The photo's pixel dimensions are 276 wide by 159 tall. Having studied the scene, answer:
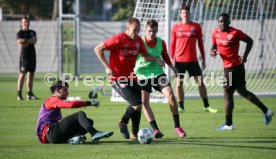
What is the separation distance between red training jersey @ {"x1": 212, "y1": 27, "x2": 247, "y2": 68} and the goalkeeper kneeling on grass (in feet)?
10.6

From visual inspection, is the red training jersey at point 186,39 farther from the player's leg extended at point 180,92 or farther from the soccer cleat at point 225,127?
the soccer cleat at point 225,127

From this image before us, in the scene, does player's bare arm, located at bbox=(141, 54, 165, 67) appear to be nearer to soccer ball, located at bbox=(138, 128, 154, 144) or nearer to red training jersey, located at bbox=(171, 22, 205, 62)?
soccer ball, located at bbox=(138, 128, 154, 144)

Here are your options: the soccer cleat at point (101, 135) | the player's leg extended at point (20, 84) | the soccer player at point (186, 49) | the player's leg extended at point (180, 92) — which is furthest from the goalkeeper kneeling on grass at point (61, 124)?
the player's leg extended at point (20, 84)

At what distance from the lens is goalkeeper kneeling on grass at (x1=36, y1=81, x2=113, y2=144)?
9.89 m

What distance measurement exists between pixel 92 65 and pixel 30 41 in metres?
12.6

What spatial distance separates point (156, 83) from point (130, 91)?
2.71ft

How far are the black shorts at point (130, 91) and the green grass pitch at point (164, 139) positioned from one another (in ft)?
2.17

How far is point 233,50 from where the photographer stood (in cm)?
1205

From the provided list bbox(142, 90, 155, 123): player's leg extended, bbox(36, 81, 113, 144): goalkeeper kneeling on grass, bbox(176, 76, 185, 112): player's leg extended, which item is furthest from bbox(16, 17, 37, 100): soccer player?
Answer: bbox(36, 81, 113, 144): goalkeeper kneeling on grass

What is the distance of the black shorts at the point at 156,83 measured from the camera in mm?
11094

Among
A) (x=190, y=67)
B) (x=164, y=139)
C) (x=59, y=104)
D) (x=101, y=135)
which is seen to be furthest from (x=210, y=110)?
(x=59, y=104)

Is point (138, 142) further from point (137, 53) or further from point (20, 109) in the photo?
point (20, 109)

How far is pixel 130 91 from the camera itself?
10438 mm

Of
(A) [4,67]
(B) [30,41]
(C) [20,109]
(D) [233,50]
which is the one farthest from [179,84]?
(A) [4,67]
